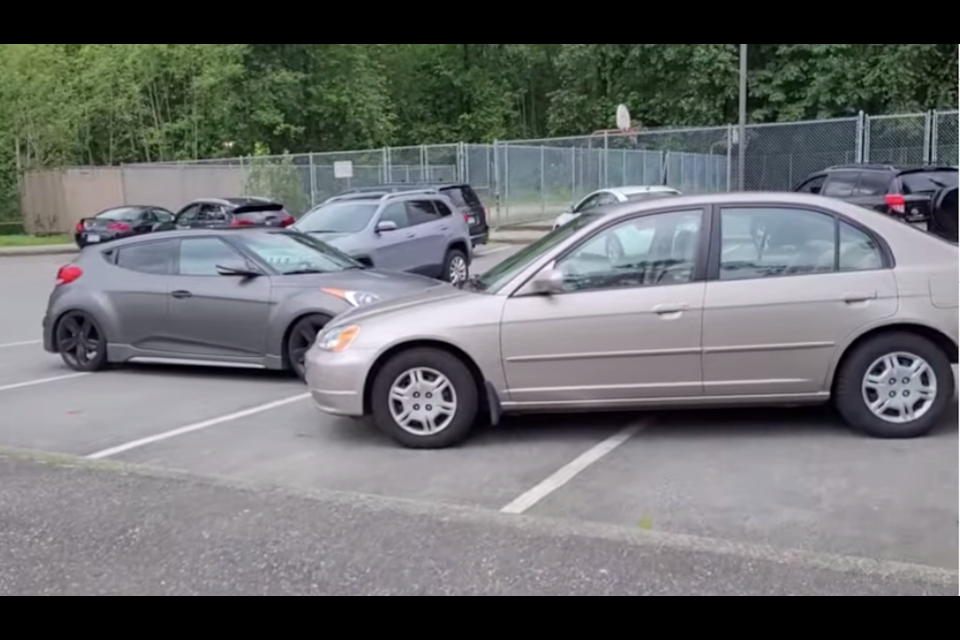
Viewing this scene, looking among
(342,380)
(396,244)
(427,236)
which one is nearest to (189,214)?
(427,236)

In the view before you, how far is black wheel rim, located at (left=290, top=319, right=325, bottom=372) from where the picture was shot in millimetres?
8391

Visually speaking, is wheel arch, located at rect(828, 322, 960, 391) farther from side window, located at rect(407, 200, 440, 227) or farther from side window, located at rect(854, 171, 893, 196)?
side window, located at rect(854, 171, 893, 196)

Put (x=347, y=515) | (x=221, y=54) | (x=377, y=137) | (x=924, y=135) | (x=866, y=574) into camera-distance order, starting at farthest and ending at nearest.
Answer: (x=377, y=137) < (x=221, y=54) < (x=924, y=135) < (x=347, y=515) < (x=866, y=574)

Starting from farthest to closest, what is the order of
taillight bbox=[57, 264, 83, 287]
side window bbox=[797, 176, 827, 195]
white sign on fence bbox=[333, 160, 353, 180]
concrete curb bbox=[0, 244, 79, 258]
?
concrete curb bbox=[0, 244, 79, 258] → white sign on fence bbox=[333, 160, 353, 180] → side window bbox=[797, 176, 827, 195] → taillight bbox=[57, 264, 83, 287]

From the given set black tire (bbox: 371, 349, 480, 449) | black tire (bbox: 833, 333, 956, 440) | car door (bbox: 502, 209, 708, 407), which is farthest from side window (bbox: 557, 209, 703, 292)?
black tire (bbox: 833, 333, 956, 440)

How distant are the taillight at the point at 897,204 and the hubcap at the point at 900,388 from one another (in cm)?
1054

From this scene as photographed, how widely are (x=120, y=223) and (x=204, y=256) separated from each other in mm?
19954

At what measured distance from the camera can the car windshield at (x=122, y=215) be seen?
91.0ft

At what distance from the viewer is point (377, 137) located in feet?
141

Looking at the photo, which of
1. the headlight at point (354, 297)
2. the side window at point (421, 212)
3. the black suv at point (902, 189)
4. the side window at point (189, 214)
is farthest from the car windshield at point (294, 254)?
the side window at point (189, 214)

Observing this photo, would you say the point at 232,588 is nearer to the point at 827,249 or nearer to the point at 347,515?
the point at 347,515
